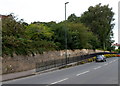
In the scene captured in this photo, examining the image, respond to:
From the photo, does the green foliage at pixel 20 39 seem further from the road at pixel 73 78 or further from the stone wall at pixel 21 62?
the road at pixel 73 78

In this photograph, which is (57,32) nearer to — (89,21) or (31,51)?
(31,51)

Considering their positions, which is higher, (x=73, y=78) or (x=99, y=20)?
(x=99, y=20)

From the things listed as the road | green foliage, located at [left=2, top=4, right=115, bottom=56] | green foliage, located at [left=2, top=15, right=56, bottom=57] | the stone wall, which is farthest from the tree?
the road

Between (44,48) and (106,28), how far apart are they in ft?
154

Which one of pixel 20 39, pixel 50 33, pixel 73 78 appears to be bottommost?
→ pixel 73 78

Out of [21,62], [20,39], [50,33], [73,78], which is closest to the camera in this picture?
[73,78]

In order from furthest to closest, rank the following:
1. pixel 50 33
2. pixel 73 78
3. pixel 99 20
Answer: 1. pixel 99 20
2. pixel 50 33
3. pixel 73 78

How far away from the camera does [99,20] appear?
7894 centimetres

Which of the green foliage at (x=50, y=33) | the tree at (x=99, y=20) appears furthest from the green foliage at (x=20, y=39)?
the tree at (x=99, y=20)

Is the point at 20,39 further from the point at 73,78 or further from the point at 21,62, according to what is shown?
the point at 73,78

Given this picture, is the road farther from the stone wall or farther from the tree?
the tree

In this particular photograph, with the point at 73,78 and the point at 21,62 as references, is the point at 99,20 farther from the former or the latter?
the point at 73,78

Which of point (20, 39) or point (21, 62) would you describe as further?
point (20, 39)

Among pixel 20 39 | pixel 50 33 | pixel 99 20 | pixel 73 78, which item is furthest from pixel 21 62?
pixel 99 20
